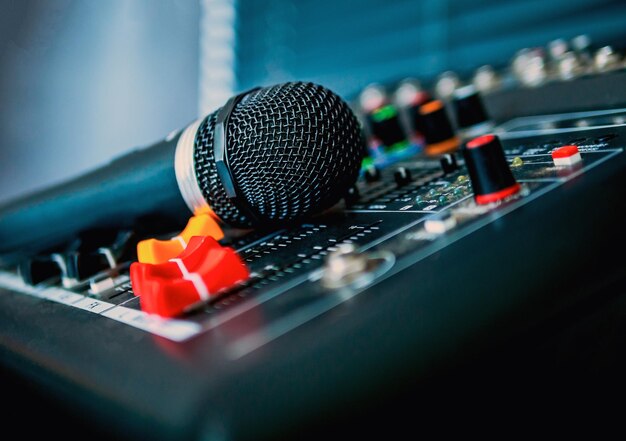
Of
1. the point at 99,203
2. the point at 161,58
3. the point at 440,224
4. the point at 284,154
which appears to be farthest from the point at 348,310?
the point at 161,58

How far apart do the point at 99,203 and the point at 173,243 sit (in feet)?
0.82

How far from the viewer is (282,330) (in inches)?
18.6

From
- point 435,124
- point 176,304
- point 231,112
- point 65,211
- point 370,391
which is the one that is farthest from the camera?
Answer: point 435,124

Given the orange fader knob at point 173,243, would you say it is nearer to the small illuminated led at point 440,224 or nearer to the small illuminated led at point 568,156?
the small illuminated led at point 440,224

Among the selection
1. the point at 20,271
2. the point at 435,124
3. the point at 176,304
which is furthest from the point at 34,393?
the point at 435,124

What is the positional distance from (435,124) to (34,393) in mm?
753

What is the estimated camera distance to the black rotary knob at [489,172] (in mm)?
635

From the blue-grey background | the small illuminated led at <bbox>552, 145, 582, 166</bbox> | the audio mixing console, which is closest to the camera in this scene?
the audio mixing console

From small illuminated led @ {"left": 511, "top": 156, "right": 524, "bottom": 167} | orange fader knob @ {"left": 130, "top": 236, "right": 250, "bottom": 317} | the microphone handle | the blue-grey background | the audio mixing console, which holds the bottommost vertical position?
the audio mixing console

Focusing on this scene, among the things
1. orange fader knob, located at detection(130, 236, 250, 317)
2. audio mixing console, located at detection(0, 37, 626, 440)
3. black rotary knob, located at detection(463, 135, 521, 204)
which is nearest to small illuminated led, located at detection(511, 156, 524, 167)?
audio mixing console, located at detection(0, 37, 626, 440)

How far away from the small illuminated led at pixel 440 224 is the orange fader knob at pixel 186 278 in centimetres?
18

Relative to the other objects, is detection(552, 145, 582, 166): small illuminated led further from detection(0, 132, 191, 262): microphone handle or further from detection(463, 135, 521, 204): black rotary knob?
detection(0, 132, 191, 262): microphone handle

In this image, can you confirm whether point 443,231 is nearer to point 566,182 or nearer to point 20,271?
point 566,182

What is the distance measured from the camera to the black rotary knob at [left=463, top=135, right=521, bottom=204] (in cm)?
64
